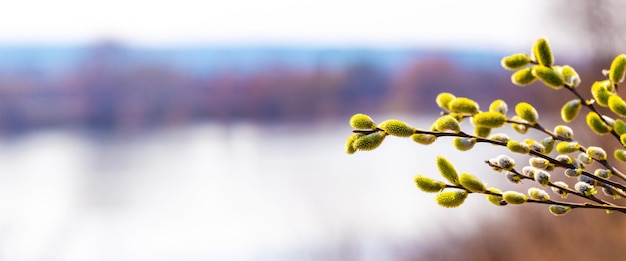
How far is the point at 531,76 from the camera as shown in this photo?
0.37 m

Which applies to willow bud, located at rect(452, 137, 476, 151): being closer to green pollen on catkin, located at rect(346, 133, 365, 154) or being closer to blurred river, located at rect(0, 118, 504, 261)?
green pollen on catkin, located at rect(346, 133, 365, 154)

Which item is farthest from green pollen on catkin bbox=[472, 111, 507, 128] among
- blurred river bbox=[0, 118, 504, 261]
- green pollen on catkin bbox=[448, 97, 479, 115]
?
blurred river bbox=[0, 118, 504, 261]

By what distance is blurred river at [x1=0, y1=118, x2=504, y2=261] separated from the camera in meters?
2.51

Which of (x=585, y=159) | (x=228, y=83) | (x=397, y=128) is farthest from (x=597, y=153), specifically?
(x=228, y=83)

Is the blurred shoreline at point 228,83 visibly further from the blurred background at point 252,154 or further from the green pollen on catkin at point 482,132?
the green pollen on catkin at point 482,132

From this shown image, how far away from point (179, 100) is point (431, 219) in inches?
94.5

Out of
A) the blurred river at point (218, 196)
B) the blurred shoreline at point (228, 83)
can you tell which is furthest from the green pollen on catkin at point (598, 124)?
the blurred shoreline at point (228, 83)

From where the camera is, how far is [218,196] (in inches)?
134

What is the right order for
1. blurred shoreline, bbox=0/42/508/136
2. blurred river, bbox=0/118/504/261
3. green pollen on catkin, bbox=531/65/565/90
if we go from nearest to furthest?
green pollen on catkin, bbox=531/65/565/90
blurred river, bbox=0/118/504/261
blurred shoreline, bbox=0/42/508/136

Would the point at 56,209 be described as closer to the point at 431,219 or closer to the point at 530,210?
the point at 431,219

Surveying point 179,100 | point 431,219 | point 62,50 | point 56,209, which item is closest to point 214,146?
point 179,100

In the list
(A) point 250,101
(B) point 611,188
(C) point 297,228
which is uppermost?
(A) point 250,101

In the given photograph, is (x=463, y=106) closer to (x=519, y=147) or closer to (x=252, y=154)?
(x=519, y=147)

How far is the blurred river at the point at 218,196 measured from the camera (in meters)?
2.51
